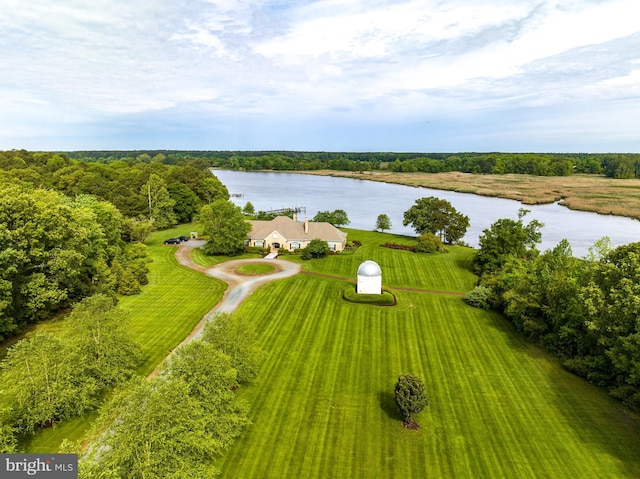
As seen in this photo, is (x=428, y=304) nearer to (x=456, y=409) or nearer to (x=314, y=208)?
(x=456, y=409)

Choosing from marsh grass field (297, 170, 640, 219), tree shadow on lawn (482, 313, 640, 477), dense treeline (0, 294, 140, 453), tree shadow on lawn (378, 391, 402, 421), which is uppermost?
marsh grass field (297, 170, 640, 219)

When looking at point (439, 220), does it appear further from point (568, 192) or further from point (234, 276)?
point (568, 192)

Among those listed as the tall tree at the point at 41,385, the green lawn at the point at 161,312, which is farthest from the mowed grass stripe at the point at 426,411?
the tall tree at the point at 41,385

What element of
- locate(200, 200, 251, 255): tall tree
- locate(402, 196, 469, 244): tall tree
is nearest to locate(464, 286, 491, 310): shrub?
locate(402, 196, 469, 244): tall tree

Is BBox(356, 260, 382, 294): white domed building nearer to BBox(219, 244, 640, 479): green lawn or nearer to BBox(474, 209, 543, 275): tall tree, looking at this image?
BBox(219, 244, 640, 479): green lawn

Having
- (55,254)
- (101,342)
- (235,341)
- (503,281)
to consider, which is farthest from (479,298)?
(55,254)

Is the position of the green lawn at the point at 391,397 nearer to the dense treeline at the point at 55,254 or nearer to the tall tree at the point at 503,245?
the dense treeline at the point at 55,254
